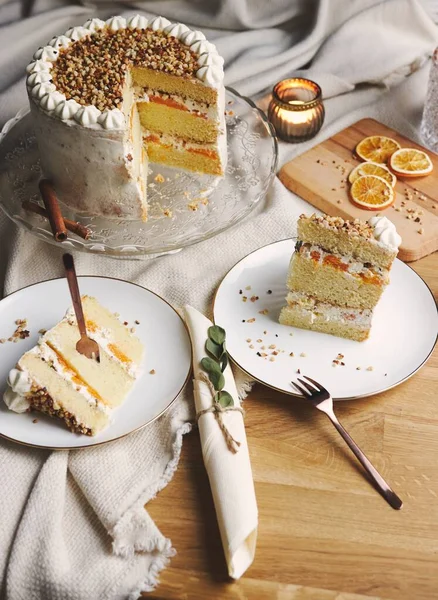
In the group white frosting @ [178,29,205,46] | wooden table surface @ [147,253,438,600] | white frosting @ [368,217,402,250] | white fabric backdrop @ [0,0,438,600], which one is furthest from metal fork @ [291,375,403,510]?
white frosting @ [178,29,205,46]

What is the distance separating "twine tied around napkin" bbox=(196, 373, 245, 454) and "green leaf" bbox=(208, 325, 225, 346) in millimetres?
115

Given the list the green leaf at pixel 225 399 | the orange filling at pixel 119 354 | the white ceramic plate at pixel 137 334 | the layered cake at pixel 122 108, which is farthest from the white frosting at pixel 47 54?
the green leaf at pixel 225 399

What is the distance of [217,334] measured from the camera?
209 centimetres

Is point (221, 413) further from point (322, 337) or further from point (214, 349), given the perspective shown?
point (322, 337)

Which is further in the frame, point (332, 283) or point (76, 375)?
point (332, 283)

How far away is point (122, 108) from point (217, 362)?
0.92 meters

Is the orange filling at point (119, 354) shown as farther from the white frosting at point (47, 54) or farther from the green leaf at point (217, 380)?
the white frosting at point (47, 54)

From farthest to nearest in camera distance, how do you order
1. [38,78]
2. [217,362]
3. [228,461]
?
[38,78] < [217,362] < [228,461]

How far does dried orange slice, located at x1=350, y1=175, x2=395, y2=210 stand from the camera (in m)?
2.64

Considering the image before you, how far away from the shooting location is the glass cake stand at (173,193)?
2273 millimetres

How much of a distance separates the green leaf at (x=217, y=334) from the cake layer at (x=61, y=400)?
1.22 feet


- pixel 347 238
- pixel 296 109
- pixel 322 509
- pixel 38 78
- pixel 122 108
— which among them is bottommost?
pixel 322 509

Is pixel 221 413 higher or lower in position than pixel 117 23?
lower

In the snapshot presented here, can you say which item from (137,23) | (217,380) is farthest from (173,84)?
(217,380)
